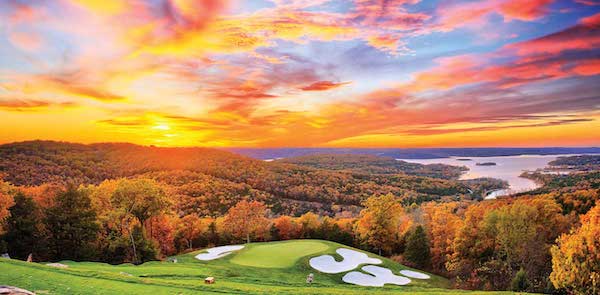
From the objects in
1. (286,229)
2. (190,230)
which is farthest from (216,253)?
(286,229)

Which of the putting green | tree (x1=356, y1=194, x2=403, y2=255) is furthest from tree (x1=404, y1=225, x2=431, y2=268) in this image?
the putting green

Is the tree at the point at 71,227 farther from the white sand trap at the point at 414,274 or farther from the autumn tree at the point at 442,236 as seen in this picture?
the autumn tree at the point at 442,236

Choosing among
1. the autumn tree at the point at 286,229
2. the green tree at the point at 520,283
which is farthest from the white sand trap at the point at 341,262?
the autumn tree at the point at 286,229

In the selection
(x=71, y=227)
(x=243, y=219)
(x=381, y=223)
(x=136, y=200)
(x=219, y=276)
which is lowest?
(x=243, y=219)

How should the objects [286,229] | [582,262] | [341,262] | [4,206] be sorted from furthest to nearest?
[286,229]
[341,262]
[4,206]
[582,262]

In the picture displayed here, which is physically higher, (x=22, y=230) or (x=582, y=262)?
(x=582, y=262)

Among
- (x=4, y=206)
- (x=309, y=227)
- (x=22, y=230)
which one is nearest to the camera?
(x=4, y=206)

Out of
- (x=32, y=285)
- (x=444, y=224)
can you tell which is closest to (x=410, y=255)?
(x=444, y=224)

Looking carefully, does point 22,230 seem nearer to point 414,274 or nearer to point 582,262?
point 414,274

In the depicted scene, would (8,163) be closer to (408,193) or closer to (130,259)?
(130,259)
